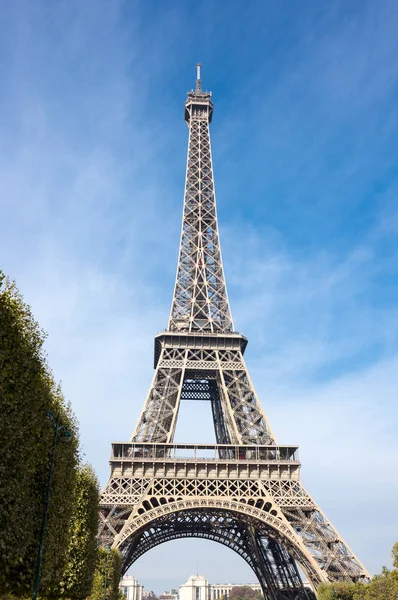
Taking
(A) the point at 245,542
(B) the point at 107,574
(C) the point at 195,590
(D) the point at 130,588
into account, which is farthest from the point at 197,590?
(B) the point at 107,574

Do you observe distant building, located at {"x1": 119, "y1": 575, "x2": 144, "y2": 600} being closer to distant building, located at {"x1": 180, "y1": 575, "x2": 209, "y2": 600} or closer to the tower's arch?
distant building, located at {"x1": 180, "y1": 575, "x2": 209, "y2": 600}

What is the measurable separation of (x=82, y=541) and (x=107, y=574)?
8430 millimetres

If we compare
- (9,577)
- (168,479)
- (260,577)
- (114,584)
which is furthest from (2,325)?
(260,577)

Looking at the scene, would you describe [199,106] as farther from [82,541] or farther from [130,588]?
[130,588]

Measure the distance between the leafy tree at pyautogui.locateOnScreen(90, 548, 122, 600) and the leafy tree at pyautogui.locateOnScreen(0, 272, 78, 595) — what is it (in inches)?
434

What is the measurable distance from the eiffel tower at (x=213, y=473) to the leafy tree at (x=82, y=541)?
41.9 feet

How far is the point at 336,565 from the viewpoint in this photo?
1503 inches

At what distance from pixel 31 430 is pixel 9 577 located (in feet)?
13.8

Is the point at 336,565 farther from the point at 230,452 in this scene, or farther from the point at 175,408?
the point at 175,408

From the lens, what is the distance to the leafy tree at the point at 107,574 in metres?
30.5

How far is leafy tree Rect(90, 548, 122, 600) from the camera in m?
30.5

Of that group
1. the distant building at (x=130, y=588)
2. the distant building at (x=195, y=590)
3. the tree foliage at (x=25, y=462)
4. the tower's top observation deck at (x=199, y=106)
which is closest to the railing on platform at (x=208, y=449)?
the tree foliage at (x=25, y=462)

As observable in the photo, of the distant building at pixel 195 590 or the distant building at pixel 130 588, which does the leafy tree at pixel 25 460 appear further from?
the distant building at pixel 195 590

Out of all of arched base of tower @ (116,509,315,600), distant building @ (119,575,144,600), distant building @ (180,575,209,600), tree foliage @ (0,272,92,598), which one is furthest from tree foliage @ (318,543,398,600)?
distant building @ (180,575,209,600)
